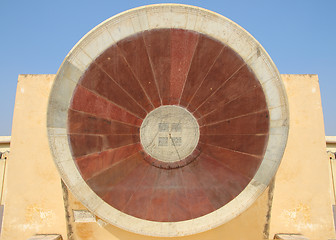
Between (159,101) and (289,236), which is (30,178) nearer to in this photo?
(159,101)

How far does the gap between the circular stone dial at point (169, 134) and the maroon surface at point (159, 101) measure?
0.29m

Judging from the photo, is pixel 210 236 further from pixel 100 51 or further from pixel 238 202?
pixel 100 51

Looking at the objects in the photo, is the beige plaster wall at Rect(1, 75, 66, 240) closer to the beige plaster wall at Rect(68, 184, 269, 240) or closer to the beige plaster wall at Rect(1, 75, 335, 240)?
the beige plaster wall at Rect(1, 75, 335, 240)

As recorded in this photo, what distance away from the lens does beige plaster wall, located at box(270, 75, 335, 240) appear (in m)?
7.47

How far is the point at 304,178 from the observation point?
7559mm

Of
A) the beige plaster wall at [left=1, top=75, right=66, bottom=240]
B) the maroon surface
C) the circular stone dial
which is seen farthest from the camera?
the beige plaster wall at [left=1, top=75, right=66, bottom=240]

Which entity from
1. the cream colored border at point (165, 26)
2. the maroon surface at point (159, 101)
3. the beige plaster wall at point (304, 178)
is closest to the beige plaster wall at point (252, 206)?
the beige plaster wall at point (304, 178)

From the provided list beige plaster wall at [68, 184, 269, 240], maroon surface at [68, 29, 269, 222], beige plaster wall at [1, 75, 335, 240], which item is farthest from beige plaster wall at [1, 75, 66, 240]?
maroon surface at [68, 29, 269, 222]

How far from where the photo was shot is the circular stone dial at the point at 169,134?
21.1ft

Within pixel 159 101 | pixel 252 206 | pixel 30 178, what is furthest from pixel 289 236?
pixel 30 178

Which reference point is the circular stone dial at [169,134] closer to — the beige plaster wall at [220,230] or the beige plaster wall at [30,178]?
the beige plaster wall at [220,230]

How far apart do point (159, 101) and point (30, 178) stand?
16.9ft

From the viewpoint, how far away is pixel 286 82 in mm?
7789

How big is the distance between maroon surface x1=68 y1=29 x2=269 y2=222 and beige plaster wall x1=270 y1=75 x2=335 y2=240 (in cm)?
213
